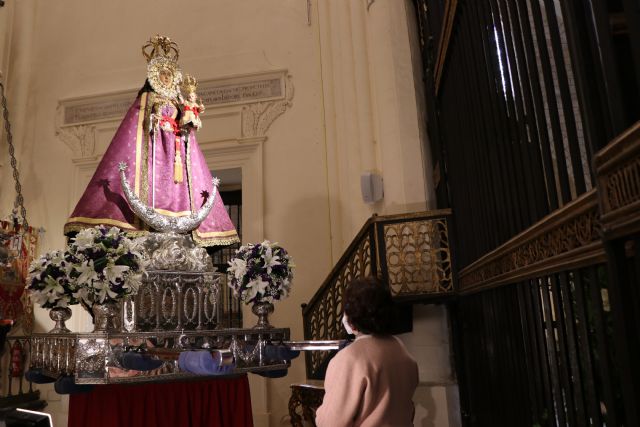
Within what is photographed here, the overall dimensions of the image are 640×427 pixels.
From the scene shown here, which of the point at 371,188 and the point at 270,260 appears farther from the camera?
the point at 371,188

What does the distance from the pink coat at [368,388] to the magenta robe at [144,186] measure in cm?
270

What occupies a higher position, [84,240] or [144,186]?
[144,186]

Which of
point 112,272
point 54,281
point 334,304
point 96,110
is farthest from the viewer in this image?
point 96,110

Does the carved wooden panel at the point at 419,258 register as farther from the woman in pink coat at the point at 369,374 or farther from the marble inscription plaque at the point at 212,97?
the marble inscription plaque at the point at 212,97

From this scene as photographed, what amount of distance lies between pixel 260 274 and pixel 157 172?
4.23ft

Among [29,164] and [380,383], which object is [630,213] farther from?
[29,164]

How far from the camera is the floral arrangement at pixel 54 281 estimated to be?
3365mm

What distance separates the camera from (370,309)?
200cm

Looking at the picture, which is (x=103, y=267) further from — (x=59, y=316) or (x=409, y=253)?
(x=409, y=253)

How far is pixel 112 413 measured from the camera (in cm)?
349

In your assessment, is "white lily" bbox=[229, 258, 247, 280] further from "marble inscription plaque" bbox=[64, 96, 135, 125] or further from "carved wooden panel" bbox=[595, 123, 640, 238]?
"marble inscription plaque" bbox=[64, 96, 135, 125]

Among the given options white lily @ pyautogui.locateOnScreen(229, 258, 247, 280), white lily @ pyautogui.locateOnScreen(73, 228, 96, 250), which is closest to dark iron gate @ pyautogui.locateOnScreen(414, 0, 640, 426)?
white lily @ pyautogui.locateOnScreen(229, 258, 247, 280)

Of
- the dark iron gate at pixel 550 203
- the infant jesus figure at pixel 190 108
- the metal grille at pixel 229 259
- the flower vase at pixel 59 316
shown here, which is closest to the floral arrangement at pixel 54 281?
the flower vase at pixel 59 316

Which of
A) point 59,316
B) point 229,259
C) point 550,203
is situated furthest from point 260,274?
point 229,259
